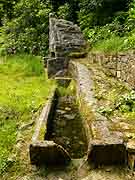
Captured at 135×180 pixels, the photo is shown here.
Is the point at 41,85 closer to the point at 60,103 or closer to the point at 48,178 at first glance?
the point at 60,103

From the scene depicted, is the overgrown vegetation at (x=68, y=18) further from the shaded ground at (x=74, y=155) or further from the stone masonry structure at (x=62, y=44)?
the shaded ground at (x=74, y=155)

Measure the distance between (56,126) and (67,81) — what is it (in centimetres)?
287

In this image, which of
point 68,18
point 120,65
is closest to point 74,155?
point 120,65

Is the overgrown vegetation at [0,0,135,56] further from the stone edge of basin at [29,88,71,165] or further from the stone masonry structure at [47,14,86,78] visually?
the stone edge of basin at [29,88,71,165]

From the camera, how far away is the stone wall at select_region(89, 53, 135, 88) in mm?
6418

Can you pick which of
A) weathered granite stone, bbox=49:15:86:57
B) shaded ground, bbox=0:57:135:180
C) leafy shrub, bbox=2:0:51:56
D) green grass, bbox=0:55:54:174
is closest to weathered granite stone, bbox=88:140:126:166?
shaded ground, bbox=0:57:135:180

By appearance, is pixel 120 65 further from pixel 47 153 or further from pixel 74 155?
pixel 47 153

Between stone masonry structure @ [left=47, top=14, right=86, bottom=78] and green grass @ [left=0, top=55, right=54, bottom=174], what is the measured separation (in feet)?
1.36

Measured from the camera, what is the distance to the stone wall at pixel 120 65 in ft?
21.1

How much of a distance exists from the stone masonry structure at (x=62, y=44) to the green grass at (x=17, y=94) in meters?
0.42

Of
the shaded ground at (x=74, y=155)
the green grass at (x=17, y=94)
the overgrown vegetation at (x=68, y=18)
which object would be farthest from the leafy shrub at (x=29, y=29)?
the shaded ground at (x=74, y=155)

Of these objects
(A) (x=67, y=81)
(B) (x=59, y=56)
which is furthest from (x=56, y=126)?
(B) (x=59, y=56)

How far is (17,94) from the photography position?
24.7 ft

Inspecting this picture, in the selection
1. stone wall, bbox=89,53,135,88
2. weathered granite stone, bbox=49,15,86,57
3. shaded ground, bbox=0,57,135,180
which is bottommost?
shaded ground, bbox=0,57,135,180
